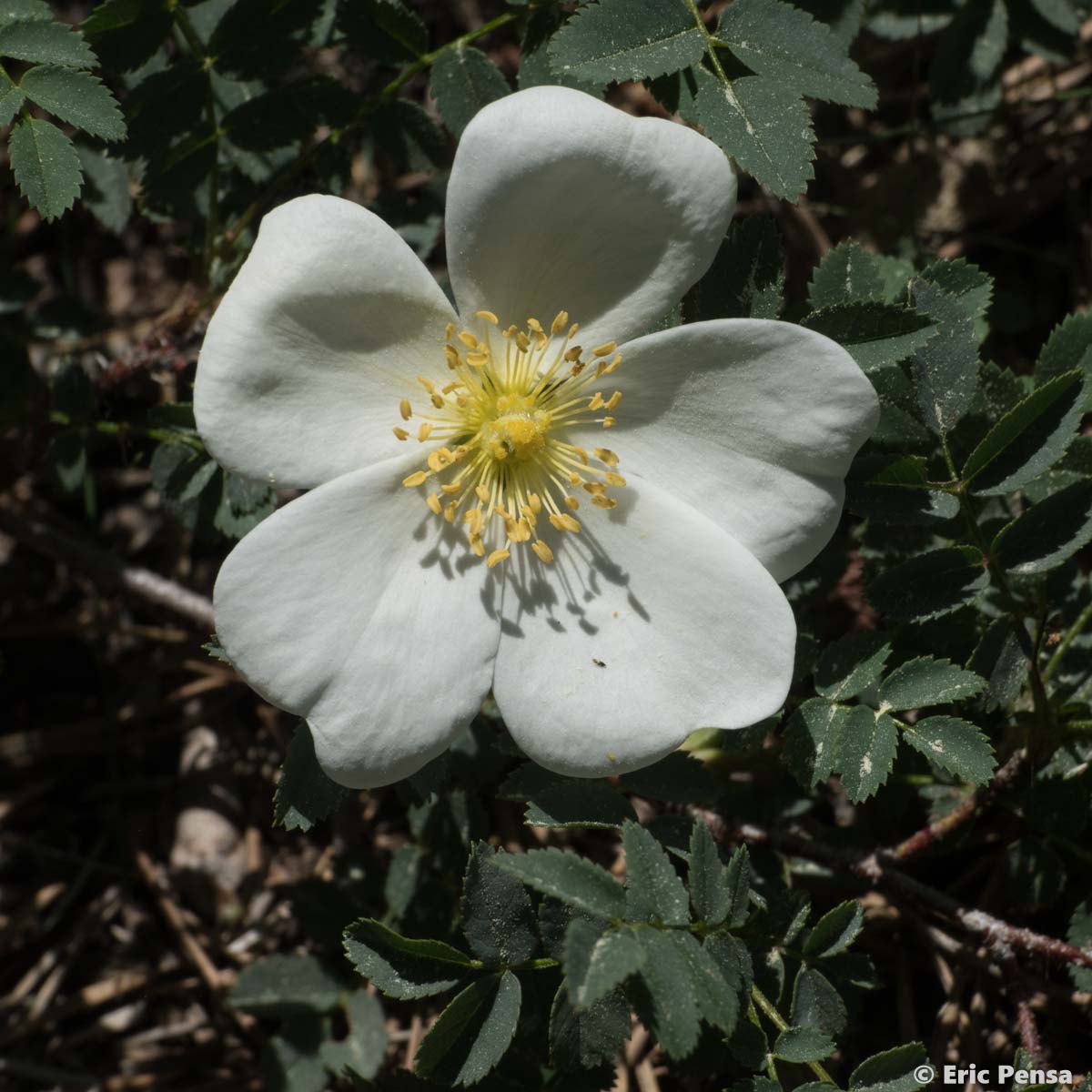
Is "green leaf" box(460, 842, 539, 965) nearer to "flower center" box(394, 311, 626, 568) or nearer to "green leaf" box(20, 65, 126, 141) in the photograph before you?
"flower center" box(394, 311, 626, 568)

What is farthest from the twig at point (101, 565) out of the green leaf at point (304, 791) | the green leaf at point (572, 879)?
the green leaf at point (572, 879)

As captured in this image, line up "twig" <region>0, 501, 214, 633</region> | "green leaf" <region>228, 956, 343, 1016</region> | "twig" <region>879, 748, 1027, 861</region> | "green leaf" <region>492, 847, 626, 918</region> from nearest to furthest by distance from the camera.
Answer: "green leaf" <region>492, 847, 626, 918</region> → "twig" <region>879, 748, 1027, 861</region> → "green leaf" <region>228, 956, 343, 1016</region> → "twig" <region>0, 501, 214, 633</region>

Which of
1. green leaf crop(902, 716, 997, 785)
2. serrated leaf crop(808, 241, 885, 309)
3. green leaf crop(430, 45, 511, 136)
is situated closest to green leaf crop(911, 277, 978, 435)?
serrated leaf crop(808, 241, 885, 309)

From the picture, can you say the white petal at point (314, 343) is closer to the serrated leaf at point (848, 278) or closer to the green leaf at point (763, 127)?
the green leaf at point (763, 127)

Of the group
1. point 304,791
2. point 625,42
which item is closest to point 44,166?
point 625,42

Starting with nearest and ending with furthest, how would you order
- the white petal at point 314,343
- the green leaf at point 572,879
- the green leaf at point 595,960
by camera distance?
1. the green leaf at point 595,960
2. the green leaf at point 572,879
3. the white petal at point 314,343

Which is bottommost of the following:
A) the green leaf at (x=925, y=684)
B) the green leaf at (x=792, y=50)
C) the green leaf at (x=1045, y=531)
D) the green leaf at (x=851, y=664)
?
the green leaf at (x=851, y=664)

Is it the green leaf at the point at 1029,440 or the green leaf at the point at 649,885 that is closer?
the green leaf at the point at 649,885
